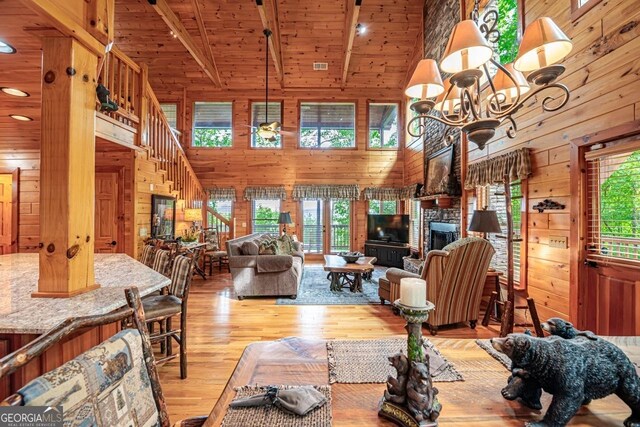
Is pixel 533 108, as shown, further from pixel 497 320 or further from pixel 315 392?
pixel 315 392

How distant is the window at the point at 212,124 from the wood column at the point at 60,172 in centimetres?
664

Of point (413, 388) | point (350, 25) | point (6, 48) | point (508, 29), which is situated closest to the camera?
point (413, 388)

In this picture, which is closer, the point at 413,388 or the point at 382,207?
the point at 413,388

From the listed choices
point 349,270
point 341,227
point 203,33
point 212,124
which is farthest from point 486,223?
point 212,124

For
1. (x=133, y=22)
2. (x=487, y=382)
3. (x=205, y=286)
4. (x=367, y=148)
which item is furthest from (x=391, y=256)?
(x=133, y=22)

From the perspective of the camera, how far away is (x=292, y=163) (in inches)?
316

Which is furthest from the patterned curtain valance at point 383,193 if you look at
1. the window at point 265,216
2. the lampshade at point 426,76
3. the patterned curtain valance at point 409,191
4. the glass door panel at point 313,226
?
the lampshade at point 426,76

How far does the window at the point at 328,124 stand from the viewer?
812 centimetres

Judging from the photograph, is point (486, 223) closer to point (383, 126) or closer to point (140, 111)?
point (140, 111)

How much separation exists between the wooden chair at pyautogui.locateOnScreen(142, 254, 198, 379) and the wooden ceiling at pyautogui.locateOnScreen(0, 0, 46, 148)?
1.81 metres

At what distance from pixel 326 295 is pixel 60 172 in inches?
152

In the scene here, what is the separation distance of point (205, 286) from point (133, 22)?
6.38 m

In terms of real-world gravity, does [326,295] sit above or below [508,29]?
below

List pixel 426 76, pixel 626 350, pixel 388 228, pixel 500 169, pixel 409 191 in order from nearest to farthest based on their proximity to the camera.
→ 1. pixel 626 350
2. pixel 426 76
3. pixel 500 169
4. pixel 409 191
5. pixel 388 228
